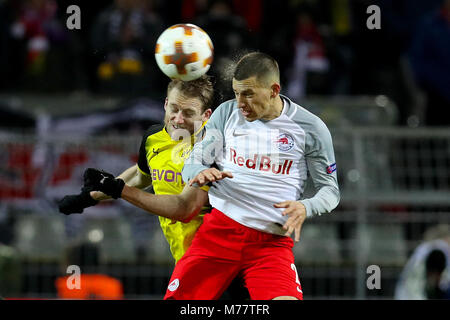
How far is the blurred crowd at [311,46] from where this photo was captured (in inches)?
443

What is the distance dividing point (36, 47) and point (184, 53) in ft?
24.7

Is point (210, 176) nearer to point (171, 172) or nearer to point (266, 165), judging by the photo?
point (266, 165)

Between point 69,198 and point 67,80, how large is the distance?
24.4 ft

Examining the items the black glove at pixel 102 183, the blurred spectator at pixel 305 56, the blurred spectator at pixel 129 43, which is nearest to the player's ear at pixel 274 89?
the black glove at pixel 102 183

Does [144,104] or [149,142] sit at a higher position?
[144,104]

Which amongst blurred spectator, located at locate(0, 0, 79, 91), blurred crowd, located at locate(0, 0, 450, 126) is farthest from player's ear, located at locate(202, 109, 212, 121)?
blurred spectator, located at locate(0, 0, 79, 91)

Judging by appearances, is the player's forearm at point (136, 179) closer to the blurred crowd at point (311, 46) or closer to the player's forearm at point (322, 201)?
the player's forearm at point (322, 201)

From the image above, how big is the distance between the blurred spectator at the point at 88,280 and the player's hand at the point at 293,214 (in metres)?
4.39

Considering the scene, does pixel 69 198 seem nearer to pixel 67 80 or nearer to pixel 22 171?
pixel 22 171

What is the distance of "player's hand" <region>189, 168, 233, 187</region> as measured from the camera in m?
4.74

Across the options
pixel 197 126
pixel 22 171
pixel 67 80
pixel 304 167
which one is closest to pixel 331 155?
pixel 304 167

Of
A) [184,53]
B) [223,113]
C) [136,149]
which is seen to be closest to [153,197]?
[223,113]

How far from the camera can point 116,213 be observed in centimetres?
943

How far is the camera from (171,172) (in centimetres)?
548
